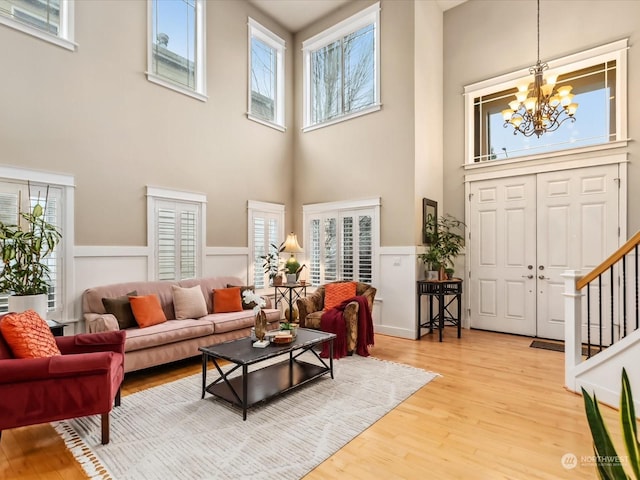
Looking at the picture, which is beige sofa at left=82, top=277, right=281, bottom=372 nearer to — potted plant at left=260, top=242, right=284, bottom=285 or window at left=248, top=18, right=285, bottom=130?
potted plant at left=260, top=242, right=284, bottom=285

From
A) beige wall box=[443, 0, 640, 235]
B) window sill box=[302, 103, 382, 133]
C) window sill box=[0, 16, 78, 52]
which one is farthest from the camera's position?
window sill box=[302, 103, 382, 133]

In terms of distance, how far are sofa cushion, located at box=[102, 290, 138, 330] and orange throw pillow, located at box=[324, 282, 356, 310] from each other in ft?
8.28

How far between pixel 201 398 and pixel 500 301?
4738 mm

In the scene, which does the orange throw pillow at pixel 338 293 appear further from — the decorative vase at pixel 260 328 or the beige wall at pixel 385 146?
the decorative vase at pixel 260 328

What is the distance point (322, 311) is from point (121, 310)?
2.57 metres

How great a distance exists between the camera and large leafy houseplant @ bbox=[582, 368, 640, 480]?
3.44 ft

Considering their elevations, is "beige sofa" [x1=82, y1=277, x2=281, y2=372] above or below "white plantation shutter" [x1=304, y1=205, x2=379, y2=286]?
below

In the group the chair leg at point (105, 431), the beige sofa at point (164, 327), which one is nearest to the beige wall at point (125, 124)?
the beige sofa at point (164, 327)

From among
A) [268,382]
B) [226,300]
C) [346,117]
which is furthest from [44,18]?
[268,382]

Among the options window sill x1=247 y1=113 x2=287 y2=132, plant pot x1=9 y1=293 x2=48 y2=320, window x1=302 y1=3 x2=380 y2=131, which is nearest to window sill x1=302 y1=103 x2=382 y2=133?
window x1=302 y1=3 x2=380 y2=131

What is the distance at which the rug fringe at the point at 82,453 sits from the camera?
2185 millimetres

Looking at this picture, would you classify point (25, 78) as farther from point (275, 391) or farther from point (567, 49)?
point (567, 49)

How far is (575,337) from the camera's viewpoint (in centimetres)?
335

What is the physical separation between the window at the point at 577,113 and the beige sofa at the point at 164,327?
180 inches
